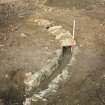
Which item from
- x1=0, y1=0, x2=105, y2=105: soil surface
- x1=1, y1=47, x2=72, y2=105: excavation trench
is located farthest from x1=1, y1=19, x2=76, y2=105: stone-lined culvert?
x1=0, y1=0, x2=105, y2=105: soil surface

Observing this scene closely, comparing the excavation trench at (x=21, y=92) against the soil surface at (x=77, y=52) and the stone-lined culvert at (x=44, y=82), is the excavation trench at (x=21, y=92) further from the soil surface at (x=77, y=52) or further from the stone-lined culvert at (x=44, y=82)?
the soil surface at (x=77, y=52)

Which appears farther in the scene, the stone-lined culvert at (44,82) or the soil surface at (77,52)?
the soil surface at (77,52)

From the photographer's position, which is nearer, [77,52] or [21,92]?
[21,92]

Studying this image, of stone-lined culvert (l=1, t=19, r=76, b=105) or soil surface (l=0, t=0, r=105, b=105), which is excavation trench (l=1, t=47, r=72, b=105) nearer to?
stone-lined culvert (l=1, t=19, r=76, b=105)

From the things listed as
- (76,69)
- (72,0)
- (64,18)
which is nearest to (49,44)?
(76,69)

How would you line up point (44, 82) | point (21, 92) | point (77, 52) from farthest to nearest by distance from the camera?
point (77, 52) → point (44, 82) → point (21, 92)

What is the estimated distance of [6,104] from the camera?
6.44 m

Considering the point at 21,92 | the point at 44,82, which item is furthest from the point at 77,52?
the point at 21,92

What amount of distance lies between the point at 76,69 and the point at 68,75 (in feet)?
1.01

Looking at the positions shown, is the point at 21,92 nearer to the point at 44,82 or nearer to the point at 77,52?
the point at 44,82

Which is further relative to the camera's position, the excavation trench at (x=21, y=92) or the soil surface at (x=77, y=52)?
the soil surface at (x=77, y=52)

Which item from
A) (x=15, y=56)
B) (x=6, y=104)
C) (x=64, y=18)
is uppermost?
(x=64, y=18)

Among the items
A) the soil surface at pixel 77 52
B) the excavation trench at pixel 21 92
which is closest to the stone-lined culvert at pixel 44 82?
the excavation trench at pixel 21 92

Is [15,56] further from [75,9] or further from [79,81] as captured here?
[75,9]
